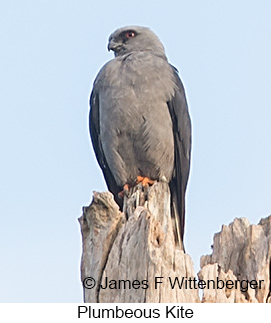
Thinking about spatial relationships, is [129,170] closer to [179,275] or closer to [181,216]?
[181,216]

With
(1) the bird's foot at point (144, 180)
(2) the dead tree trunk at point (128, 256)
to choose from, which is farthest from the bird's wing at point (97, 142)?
(2) the dead tree trunk at point (128, 256)

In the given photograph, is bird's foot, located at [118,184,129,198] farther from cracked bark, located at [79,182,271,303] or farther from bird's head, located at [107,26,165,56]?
bird's head, located at [107,26,165,56]

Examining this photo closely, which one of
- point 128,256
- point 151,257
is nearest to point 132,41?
point 128,256

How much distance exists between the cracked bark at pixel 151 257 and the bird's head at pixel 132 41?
375cm

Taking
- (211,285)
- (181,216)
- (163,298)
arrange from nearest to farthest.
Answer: (163,298) < (211,285) < (181,216)

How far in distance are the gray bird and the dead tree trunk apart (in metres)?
2.52

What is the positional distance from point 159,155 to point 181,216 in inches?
34.2

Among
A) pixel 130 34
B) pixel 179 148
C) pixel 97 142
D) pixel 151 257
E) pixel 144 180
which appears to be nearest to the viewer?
pixel 151 257

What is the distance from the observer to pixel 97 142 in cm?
1041

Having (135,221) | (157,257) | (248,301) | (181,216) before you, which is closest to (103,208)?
(135,221)

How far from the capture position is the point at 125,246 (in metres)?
6.60

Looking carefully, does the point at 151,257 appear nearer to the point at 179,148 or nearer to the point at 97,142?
the point at 179,148

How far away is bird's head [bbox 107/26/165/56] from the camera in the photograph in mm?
10812

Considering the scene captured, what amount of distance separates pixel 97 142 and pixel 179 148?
1.20 meters
